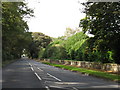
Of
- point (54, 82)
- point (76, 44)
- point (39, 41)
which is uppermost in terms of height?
point (39, 41)

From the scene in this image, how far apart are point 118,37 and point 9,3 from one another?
12736mm

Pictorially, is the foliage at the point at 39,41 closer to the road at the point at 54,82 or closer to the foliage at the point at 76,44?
the foliage at the point at 76,44

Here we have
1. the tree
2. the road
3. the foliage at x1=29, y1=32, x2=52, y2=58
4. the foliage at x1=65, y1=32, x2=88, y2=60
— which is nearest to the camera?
the road

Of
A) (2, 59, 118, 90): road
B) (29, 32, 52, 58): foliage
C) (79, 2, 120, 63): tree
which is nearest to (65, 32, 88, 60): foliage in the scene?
(79, 2, 120, 63): tree

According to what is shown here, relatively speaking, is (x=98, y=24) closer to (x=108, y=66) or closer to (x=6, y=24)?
(x=108, y=66)

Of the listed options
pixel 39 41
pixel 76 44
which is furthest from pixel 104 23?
pixel 39 41

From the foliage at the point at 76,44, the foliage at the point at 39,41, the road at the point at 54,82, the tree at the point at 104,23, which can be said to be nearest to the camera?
the road at the point at 54,82

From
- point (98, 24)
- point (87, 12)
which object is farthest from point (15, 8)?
point (98, 24)

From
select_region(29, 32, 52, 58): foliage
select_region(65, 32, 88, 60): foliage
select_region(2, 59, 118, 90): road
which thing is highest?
select_region(29, 32, 52, 58): foliage

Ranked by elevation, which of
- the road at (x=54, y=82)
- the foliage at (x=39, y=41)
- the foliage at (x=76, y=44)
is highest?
the foliage at (x=39, y=41)

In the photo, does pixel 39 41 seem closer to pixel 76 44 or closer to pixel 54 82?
pixel 76 44

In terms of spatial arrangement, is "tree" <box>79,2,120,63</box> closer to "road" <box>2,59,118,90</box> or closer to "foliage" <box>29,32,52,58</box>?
"road" <box>2,59,118,90</box>

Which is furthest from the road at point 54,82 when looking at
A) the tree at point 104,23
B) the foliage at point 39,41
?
the foliage at point 39,41

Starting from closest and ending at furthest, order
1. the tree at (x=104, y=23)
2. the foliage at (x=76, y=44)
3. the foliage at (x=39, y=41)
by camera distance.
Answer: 1. the tree at (x=104, y=23)
2. the foliage at (x=76, y=44)
3. the foliage at (x=39, y=41)
